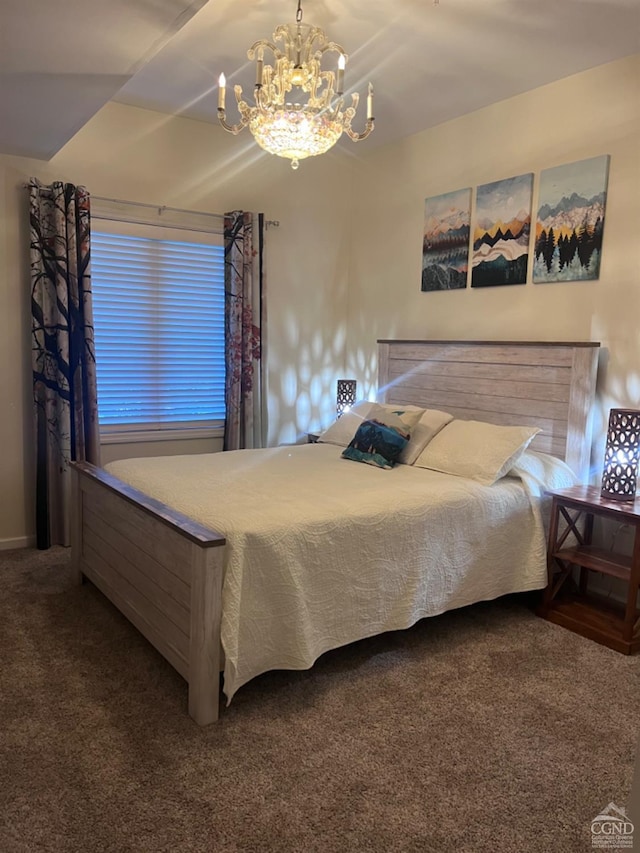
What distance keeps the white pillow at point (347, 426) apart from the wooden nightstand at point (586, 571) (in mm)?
1332

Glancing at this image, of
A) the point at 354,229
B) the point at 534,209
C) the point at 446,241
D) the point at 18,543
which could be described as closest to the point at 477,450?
the point at 534,209

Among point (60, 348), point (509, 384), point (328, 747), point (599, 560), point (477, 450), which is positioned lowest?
point (328, 747)

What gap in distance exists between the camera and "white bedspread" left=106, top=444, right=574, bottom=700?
2121 millimetres

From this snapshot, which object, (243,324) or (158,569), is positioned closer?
(158,569)

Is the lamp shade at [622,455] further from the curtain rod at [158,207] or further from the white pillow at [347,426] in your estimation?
the curtain rod at [158,207]

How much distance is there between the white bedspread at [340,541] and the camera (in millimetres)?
2121

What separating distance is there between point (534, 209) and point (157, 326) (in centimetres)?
248

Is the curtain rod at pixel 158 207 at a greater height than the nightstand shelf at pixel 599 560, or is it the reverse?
the curtain rod at pixel 158 207

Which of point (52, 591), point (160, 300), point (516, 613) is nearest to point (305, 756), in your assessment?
point (516, 613)

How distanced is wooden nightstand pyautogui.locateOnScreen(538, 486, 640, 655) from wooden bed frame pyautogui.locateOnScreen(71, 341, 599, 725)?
14.1 inches

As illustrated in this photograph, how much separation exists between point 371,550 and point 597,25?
2.55 meters

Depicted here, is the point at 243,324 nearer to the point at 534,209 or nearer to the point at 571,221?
the point at 534,209

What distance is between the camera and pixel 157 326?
13.4 feet

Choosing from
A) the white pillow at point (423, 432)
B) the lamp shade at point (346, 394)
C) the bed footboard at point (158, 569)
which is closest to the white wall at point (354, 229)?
the lamp shade at point (346, 394)
